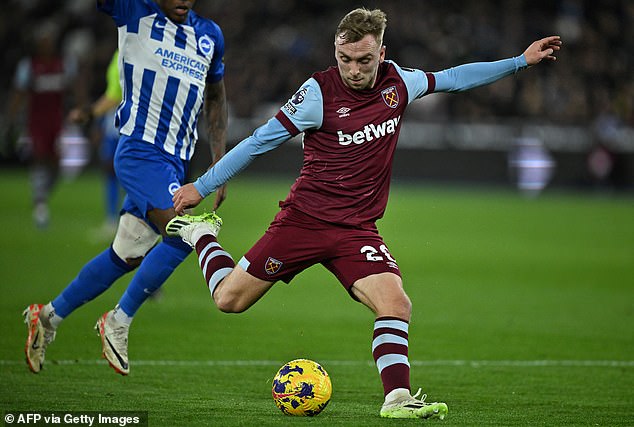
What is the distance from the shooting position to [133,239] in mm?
7117

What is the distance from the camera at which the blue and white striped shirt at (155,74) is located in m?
7.00

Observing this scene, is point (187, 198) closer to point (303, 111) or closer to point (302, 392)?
point (303, 111)

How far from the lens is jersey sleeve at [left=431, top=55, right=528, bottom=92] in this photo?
6250mm

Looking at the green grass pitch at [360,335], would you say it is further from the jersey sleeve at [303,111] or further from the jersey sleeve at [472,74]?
the jersey sleeve at [472,74]

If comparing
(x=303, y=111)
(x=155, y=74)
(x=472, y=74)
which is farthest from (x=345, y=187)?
(x=155, y=74)

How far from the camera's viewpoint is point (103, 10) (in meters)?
6.86

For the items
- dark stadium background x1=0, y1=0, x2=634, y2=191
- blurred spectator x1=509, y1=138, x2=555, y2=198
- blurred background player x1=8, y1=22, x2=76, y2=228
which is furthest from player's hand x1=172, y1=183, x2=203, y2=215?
blurred spectator x1=509, y1=138, x2=555, y2=198

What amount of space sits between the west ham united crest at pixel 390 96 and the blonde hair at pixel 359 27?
1.07 feet

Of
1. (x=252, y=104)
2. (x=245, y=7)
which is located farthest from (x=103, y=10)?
(x=245, y=7)

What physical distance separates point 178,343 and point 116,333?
1476 millimetres

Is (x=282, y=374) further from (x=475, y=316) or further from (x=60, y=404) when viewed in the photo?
(x=475, y=316)

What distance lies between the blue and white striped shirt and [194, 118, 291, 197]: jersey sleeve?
117 centimetres

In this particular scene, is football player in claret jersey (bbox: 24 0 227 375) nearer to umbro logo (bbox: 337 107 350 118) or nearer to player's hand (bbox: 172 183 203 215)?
player's hand (bbox: 172 183 203 215)

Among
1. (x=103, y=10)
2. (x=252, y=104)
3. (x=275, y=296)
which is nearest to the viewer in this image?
(x=103, y=10)
